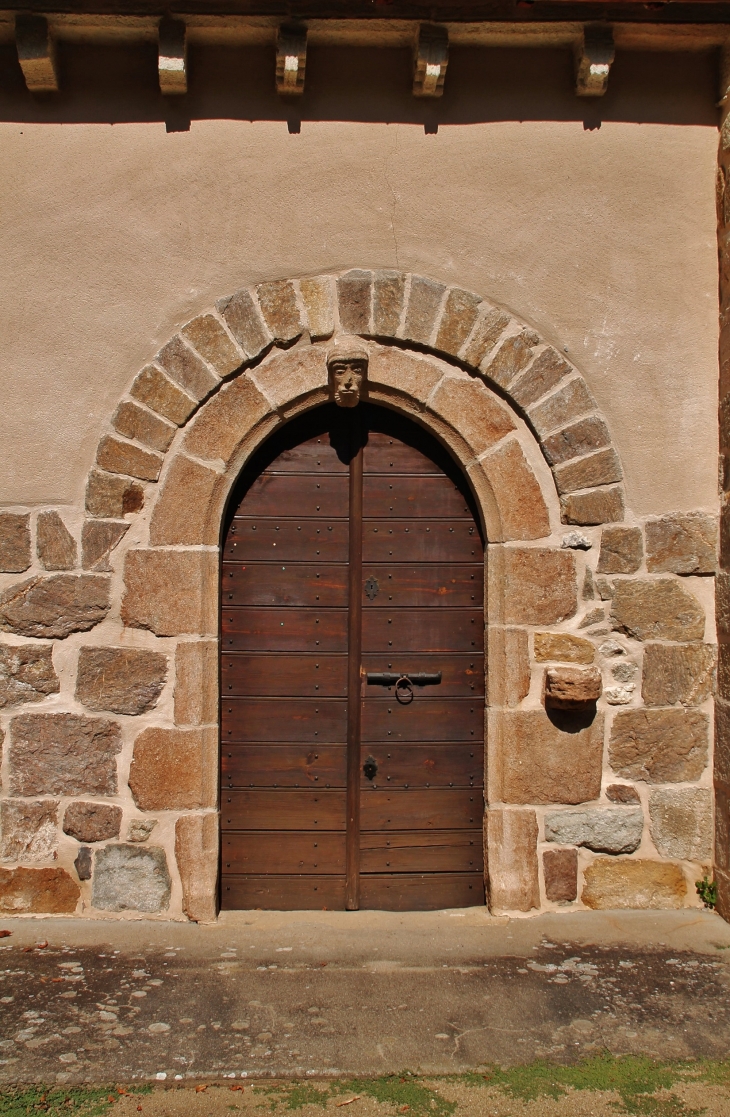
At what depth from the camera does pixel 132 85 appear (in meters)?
3.86

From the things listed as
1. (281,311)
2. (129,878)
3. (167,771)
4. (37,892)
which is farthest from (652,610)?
(37,892)

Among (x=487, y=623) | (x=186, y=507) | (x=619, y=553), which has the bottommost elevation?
(x=487, y=623)

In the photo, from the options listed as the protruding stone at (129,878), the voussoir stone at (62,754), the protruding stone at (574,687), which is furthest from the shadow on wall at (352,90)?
the protruding stone at (129,878)

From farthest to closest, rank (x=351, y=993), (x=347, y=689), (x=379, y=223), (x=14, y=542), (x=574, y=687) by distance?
(x=347, y=689) < (x=379, y=223) < (x=14, y=542) < (x=574, y=687) < (x=351, y=993)

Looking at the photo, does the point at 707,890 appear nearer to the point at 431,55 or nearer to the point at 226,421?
the point at 226,421

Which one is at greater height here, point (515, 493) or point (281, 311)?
point (281, 311)

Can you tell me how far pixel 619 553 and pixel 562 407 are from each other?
2.21ft

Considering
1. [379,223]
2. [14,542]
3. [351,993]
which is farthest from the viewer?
[379,223]

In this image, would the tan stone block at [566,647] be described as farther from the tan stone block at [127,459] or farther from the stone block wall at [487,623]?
the tan stone block at [127,459]

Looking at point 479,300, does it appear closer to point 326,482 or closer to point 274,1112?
point 326,482

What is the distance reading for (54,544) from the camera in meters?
3.72

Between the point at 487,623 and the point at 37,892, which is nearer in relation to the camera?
the point at 37,892

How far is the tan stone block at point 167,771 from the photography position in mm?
3672

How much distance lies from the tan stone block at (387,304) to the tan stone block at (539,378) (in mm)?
586
